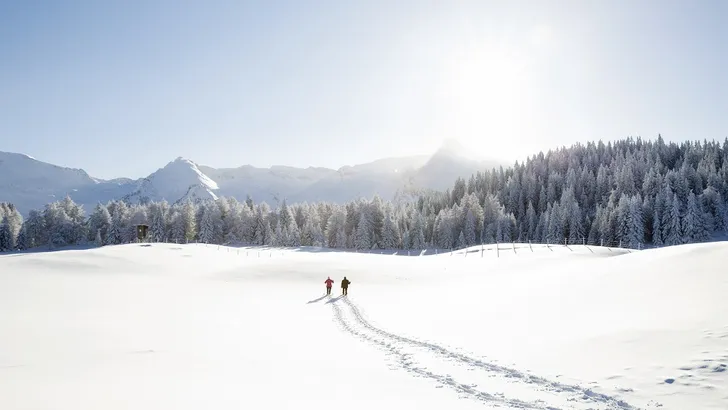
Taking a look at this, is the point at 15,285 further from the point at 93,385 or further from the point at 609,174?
the point at 609,174

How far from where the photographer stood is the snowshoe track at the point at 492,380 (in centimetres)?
902

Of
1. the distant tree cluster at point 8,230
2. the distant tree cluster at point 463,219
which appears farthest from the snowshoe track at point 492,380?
the distant tree cluster at point 8,230

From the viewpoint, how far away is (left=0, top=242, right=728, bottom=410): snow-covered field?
925 cm

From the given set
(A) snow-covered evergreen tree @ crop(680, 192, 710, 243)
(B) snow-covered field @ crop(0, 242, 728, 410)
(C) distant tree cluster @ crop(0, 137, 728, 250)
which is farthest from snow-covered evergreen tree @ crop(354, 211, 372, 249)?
(A) snow-covered evergreen tree @ crop(680, 192, 710, 243)

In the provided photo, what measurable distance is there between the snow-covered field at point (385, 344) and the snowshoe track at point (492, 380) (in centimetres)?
6

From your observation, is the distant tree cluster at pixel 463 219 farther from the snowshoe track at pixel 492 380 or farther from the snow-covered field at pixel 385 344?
the snowshoe track at pixel 492 380

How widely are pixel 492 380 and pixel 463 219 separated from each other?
9293 cm

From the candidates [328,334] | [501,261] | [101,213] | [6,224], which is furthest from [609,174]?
[6,224]

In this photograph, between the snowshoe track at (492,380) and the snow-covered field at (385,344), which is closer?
the snowshoe track at (492,380)

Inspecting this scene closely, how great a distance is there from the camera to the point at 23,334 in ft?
46.4

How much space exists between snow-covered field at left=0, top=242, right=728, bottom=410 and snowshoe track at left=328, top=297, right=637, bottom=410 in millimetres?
56

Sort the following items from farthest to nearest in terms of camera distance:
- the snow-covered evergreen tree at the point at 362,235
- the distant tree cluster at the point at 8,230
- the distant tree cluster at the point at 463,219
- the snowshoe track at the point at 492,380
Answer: the snow-covered evergreen tree at the point at 362,235 → the distant tree cluster at the point at 8,230 → the distant tree cluster at the point at 463,219 → the snowshoe track at the point at 492,380

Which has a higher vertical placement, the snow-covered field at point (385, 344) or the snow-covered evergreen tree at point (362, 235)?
the snow-covered evergreen tree at point (362, 235)

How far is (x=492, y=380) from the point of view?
10.8 metres
